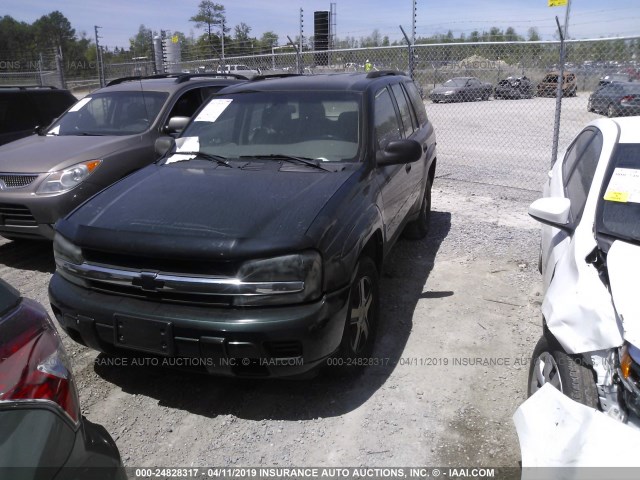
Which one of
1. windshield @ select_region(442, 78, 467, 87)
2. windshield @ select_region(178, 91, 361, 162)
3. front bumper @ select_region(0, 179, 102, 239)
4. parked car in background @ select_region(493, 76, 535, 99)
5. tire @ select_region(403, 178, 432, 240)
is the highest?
windshield @ select_region(442, 78, 467, 87)

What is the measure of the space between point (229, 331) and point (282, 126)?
1971mm

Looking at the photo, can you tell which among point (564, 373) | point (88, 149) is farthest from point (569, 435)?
point (88, 149)

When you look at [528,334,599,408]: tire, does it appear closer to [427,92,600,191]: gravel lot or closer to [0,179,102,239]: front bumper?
[0,179,102,239]: front bumper

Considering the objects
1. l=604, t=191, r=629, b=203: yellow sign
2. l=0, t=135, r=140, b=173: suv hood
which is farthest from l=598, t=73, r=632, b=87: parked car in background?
l=0, t=135, r=140, b=173: suv hood

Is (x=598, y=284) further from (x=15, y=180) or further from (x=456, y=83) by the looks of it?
(x=456, y=83)

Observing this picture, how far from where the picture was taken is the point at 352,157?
147 inches

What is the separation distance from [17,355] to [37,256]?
16.0 ft

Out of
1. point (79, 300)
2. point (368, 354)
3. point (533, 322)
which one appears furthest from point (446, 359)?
point (79, 300)

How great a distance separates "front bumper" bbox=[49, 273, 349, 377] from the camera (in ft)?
8.71

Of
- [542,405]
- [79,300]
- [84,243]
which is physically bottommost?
[542,405]

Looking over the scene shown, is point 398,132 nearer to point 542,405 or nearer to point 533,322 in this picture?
point 533,322

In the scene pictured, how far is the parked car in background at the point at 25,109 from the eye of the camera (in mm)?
7438

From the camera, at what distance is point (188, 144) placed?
4230 mm

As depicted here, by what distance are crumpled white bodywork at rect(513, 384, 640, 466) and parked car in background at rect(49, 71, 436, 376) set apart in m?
1.05
